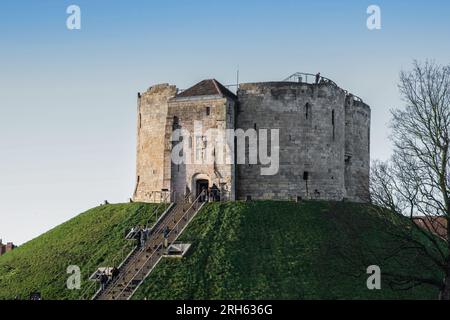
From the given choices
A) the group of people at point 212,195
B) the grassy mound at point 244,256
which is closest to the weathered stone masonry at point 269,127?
the group of people at point 212,195

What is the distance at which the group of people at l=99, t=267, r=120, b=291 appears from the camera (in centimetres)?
3747

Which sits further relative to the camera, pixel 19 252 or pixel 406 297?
pixel 19 252

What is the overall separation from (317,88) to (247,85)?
515cm

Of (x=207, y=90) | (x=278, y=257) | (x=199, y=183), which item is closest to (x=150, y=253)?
(x=278, y=257)

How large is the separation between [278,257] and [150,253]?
761cm

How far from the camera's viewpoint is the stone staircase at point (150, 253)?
1444 inches

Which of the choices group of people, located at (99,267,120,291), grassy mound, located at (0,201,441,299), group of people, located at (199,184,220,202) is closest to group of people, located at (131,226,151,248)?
grassy mound, located at (0,201,441,299)

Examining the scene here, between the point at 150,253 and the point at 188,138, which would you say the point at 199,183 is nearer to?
the point at 188,138

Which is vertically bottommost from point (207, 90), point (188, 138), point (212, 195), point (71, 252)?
point (71, 252)

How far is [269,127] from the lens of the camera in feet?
160
